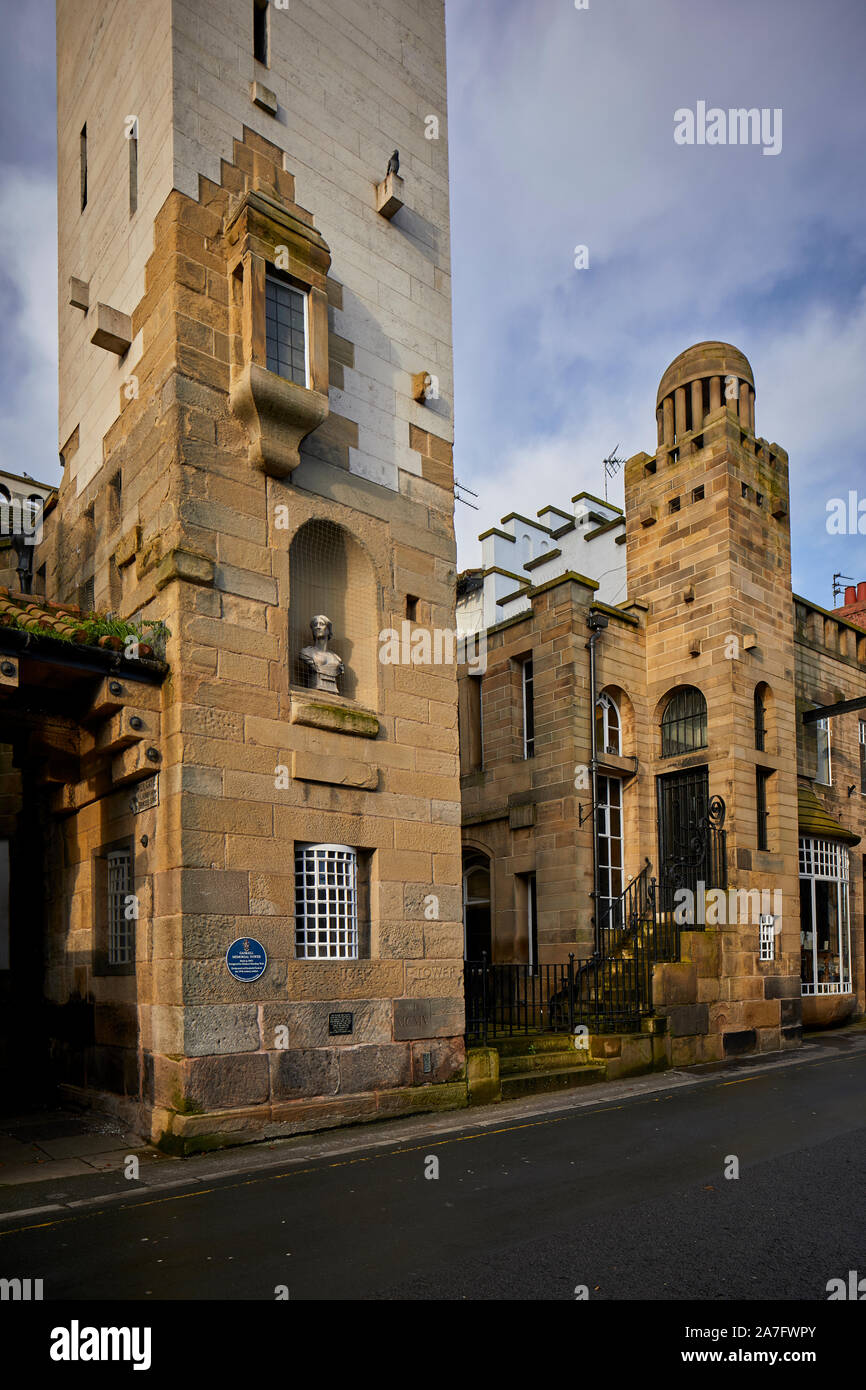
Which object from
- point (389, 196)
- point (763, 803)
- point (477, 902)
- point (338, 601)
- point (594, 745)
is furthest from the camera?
point (477, 902)

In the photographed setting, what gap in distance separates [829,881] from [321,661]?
14.7 metres

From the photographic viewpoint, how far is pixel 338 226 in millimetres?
12453

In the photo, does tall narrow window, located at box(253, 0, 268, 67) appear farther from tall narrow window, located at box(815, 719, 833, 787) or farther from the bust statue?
tall narrow window, located at box(815, 719, 833, 787)

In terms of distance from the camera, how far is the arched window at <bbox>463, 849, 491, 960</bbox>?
2088 centimetres

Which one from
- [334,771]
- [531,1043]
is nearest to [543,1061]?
[531,1043]

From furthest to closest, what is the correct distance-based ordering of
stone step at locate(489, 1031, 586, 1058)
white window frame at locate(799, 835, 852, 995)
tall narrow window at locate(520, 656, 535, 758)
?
white window frame at locate(799, 835, 852, 995), tall narrow window at locate(520, 656, 535, 758), stone step at locate(489, 1031, 586, 1058)

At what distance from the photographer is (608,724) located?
19875mm

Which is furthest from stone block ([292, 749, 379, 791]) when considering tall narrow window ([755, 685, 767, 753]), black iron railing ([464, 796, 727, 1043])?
tall narrow window ([755, 685, 767, 753])

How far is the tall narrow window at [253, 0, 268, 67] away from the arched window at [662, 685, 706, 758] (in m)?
12.4

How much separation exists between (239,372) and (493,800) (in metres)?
11.3

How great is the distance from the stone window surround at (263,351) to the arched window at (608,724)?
9.93 meters

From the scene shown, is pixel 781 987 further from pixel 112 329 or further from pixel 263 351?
pixel 112 329

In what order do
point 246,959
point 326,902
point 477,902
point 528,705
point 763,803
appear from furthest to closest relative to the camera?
point 477,902, point 528,705, point 763,803, point 326,902, point 246,959
